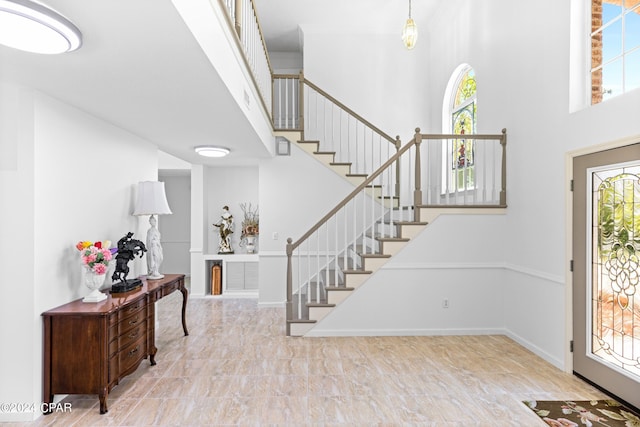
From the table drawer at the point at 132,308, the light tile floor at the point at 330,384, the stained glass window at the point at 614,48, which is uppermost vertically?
the stained glass window at the point at 614,48

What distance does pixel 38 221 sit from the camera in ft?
9.33

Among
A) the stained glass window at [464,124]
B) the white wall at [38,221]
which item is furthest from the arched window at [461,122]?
the white wall at [38,221]

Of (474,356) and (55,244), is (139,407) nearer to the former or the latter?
(55,244)

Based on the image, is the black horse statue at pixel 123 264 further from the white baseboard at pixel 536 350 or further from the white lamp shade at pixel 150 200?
the white baseboard at pixel 536 350

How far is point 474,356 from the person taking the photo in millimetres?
3971

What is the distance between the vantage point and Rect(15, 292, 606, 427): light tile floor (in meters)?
2.79

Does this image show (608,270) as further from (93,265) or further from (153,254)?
(153,254)

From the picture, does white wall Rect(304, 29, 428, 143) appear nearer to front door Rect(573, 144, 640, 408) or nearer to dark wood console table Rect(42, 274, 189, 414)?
front door Rect(573, 144, 640, 408)

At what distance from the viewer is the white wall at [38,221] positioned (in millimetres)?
2758

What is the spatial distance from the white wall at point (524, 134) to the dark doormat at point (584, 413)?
0.69m

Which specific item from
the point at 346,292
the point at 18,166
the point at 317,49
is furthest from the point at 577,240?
the point at 317,49

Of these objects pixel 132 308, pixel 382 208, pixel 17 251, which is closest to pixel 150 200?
pixel 132 308

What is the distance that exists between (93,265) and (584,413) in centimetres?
394

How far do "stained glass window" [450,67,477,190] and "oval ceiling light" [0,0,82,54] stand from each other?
4.80 m
